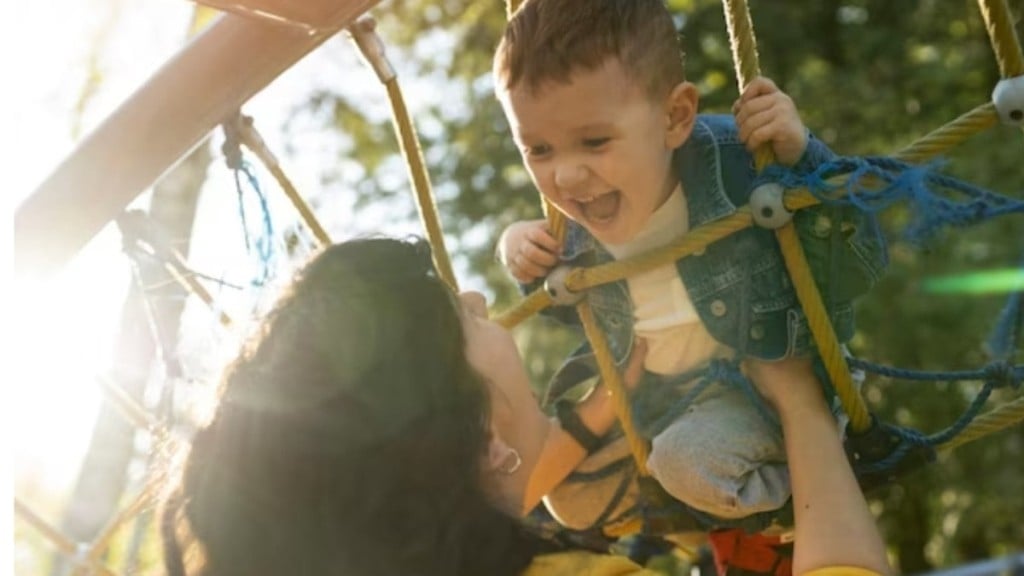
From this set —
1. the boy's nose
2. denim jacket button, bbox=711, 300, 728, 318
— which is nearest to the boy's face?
the boy's nose

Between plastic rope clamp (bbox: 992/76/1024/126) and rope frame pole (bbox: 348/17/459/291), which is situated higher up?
rope frame pole (bbox: 348/17/459/291)

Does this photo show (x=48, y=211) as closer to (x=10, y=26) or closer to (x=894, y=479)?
(x=10, y=26)

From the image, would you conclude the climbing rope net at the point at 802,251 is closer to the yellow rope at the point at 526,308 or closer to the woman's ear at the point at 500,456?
the yellow rope at the point at 526,308

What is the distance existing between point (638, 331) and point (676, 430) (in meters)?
0.13

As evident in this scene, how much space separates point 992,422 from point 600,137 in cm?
44

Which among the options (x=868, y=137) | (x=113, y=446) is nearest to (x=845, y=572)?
(x=113, y=446)

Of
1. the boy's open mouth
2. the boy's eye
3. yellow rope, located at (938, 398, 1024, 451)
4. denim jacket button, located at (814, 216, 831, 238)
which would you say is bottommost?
yellow rope, located at (938, 398, 1024, 451)

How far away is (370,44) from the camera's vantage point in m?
1.58

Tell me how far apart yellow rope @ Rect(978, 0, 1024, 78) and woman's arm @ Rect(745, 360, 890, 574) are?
30 cm

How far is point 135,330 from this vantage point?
1.92 m

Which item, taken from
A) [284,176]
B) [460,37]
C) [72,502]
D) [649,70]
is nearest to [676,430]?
[649,70]

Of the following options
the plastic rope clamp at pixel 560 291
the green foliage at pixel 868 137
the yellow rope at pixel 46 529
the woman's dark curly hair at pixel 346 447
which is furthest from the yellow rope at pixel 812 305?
the green foliage at pixel 868 137

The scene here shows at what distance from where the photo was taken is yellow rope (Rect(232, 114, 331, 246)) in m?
1.57

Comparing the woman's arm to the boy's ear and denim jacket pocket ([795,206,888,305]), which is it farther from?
the boy's ear
